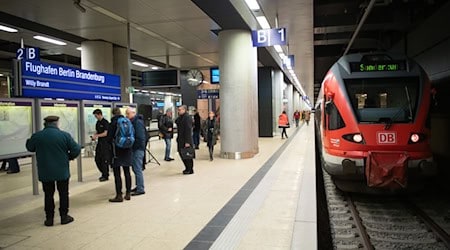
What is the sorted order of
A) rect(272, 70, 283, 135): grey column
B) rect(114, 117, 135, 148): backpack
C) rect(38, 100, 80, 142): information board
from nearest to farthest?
rect(114, 117, 135, 148): backpack
rect(38, 100, 80, 142): information board
rect(272, 70, 283, 135): grey column

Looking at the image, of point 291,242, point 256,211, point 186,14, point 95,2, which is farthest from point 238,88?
point 291,242

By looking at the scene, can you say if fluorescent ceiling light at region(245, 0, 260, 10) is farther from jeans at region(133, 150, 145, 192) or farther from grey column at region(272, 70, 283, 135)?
grey column at region(272, 70, 283, 135)

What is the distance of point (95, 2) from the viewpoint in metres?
8.76

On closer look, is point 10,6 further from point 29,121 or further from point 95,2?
point 29,121

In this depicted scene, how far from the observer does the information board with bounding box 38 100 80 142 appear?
22.6 feet

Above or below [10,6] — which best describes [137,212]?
below

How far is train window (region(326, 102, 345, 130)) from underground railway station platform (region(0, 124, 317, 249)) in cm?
109

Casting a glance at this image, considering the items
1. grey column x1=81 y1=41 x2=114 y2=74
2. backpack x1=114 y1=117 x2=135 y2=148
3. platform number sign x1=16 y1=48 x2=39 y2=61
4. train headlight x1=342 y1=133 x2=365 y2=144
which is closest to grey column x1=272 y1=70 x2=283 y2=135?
grey column x1=81 y1=41 x2=114 y2=74

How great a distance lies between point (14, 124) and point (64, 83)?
1447mm

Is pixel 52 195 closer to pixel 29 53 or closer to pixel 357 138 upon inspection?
pixel 357 138

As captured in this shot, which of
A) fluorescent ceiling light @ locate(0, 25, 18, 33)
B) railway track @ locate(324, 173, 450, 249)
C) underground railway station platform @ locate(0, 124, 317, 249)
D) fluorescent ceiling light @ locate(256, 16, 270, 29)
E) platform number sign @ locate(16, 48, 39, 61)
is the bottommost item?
railway track @ locate(324, 173, 450, 249)

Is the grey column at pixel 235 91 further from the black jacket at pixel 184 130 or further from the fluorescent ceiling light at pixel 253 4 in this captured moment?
the black jacket at pixel 184 130

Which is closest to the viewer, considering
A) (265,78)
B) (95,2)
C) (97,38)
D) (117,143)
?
(117,143)

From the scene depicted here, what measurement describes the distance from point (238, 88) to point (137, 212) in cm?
591
